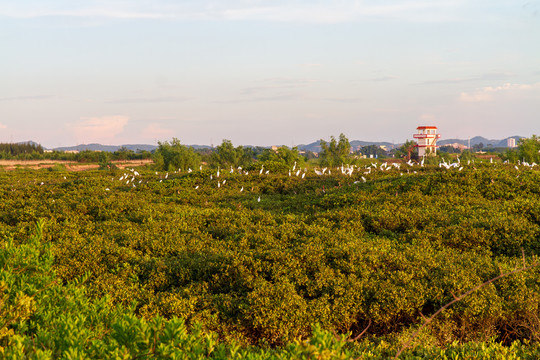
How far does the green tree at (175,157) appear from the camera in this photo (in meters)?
54.1

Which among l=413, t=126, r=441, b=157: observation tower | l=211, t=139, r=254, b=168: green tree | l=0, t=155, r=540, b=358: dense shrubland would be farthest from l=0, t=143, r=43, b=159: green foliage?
l=0, t=155, r=540, b=358: dense shrubland

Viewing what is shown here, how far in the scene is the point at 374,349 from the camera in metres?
5.68

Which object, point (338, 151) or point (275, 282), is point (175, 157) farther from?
point (275, 282)

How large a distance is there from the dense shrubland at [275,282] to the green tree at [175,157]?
3978 centimetres

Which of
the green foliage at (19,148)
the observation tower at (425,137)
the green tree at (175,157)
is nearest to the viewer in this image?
the green tree at (175,157)

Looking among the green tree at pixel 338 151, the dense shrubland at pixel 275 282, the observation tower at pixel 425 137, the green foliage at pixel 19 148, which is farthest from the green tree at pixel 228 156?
the green foliage at pixel 19 148

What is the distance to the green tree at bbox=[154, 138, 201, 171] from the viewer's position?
2131 inches

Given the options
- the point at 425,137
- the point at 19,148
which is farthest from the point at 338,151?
the point at 19,148

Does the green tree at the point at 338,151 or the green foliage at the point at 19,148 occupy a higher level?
the green foliage at the point at 19,148

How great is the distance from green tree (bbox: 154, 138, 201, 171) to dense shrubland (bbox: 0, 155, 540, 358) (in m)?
39.8

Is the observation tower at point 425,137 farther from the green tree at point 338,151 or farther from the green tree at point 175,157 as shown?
the green tree at point 175,157

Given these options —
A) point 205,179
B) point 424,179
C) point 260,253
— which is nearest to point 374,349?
point 260,253

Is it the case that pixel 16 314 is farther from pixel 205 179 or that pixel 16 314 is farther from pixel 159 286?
pixel 205 179

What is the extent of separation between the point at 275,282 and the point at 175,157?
48186mm
